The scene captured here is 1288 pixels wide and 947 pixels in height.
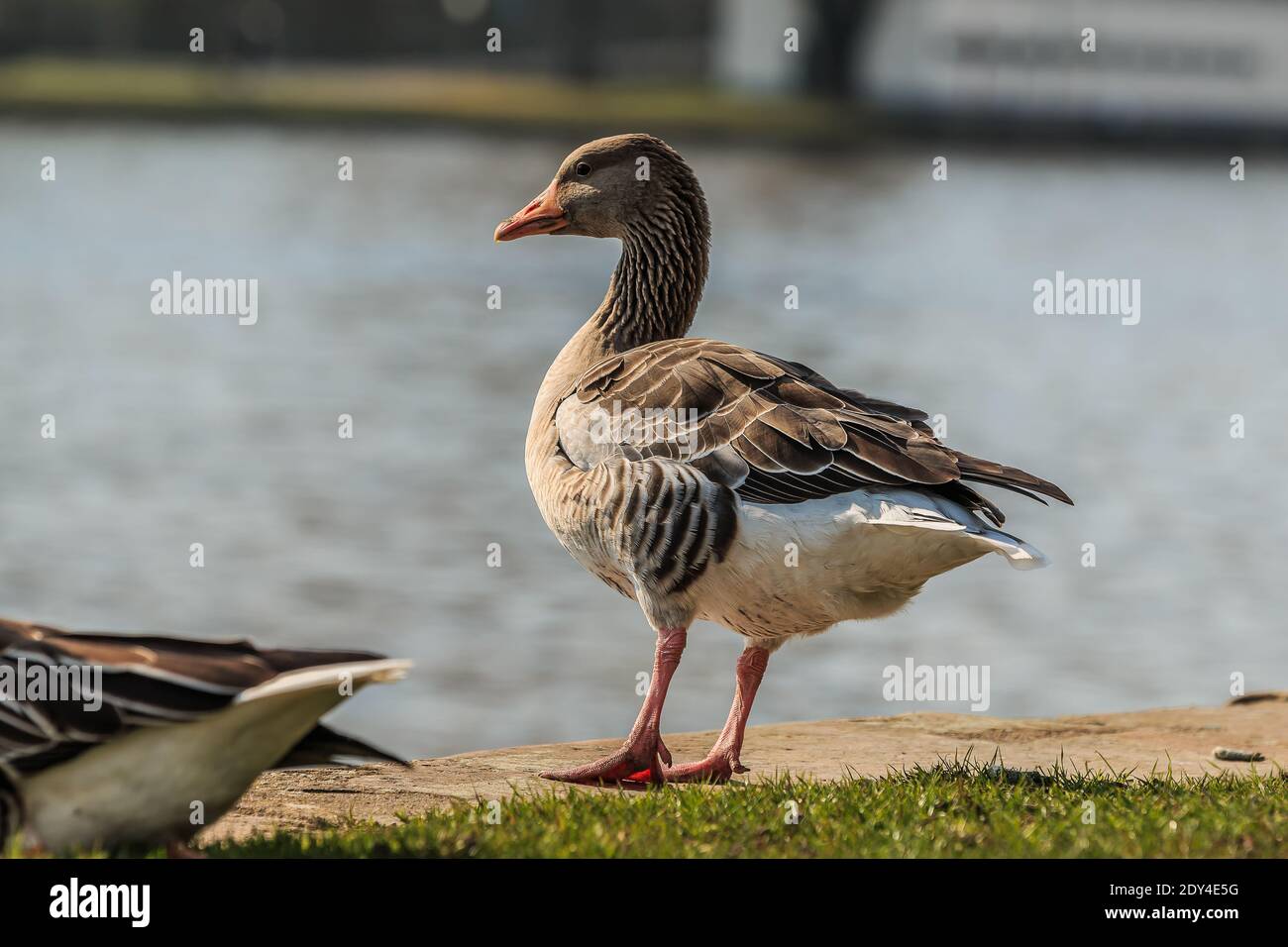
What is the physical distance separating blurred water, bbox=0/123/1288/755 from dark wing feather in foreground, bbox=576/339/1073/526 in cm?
447

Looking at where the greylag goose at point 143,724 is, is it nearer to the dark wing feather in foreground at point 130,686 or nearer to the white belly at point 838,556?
the dark wing feather in foreground at point 130,686

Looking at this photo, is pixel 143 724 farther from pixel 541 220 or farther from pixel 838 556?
pixel 541 220

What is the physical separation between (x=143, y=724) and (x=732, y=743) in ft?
9.37

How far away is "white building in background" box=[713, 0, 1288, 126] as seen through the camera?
2783 inches

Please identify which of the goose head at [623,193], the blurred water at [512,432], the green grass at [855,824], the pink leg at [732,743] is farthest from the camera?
the blurred water at [512,432]

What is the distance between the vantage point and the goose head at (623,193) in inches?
305

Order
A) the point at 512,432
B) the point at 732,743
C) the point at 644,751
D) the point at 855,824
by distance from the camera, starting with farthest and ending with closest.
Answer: the point at 512,432, the point at 732,743, the point at 644,751, the point at 855,824

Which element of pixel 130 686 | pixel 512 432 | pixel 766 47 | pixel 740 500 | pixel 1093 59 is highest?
pixel 766 47

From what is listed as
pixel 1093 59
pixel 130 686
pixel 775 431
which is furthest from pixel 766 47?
pixel 130 686

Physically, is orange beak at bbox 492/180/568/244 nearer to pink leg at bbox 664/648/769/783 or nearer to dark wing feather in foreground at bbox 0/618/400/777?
pink leg at bbox 664/648/769/783

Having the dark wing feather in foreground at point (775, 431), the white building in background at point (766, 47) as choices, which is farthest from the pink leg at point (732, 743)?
the white building in background at point (766, 47)

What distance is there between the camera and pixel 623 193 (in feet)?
25.5

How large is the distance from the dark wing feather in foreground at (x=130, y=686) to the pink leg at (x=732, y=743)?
7.28 ft

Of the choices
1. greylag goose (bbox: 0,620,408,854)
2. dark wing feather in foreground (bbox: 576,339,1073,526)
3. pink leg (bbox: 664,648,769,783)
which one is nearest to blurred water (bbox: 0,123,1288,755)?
pink leg (bbox: 664,648,769,783)
